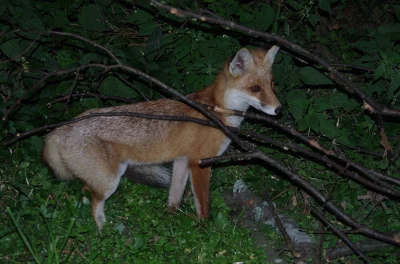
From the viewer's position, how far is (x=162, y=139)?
5543 millimetres

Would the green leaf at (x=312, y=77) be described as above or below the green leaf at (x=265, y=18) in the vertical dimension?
below

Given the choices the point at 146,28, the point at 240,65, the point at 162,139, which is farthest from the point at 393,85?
the point at 146,28

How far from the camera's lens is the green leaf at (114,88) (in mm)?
6211

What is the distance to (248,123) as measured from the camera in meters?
6.67

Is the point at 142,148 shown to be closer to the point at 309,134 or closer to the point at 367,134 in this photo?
the point at 309,134

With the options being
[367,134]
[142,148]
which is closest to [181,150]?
[142,148]

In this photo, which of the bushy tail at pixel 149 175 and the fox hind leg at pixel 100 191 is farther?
the bushy tail at pixel 149 175

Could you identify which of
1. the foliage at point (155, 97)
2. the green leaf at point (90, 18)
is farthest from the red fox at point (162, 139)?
the green leaf at point (90, 18)

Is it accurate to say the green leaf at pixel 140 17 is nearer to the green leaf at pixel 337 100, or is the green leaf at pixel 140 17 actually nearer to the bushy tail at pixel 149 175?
the bushy tail at pixel 149 175

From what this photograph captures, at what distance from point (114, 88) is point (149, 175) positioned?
1.08 m

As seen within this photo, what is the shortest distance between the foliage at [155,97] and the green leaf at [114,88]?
11mm

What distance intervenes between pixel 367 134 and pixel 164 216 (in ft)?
8.33

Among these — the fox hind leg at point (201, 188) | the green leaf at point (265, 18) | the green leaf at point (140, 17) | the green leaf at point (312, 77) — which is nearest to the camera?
the fox hind leg at point (201, 188)

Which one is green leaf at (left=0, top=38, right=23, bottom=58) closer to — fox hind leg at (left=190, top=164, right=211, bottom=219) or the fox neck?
the fox neck
